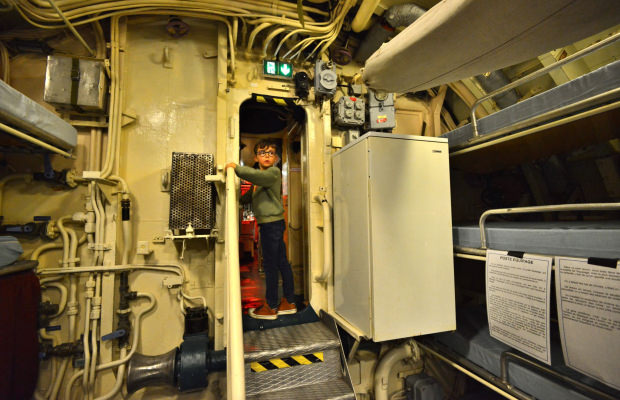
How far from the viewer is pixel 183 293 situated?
243 centimetres

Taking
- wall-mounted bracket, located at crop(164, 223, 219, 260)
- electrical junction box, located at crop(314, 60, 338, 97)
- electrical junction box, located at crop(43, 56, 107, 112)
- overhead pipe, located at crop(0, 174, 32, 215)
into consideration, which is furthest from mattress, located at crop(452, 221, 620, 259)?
overhead pipe, located at crop(0, 174, 32, 215)

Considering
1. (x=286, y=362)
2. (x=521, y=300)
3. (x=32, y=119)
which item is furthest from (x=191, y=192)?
(x=521, y=300)

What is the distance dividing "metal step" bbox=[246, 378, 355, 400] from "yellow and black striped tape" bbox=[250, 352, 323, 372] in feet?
0.52

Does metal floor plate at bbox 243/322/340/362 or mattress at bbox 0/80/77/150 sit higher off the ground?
mattress at bbox 0/80/77/150

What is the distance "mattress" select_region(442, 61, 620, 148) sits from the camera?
1.43m

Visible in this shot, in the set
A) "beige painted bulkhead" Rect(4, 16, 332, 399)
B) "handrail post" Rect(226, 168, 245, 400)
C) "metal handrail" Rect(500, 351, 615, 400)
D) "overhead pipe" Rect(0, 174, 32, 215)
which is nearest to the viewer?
"handrail post" Rect(226, 168, 245, 400)

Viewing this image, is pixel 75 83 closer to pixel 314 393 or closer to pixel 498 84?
pixel 314 393

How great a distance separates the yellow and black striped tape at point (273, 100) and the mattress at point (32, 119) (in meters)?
1.71

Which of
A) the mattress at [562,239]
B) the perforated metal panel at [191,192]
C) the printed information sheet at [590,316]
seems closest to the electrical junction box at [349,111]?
the perforated metal panel at [191,192]

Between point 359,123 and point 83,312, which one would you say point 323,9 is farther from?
point 83,312

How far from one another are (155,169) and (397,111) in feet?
10.6

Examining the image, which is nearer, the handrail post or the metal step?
the handrail post

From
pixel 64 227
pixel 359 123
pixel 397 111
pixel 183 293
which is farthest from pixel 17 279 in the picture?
pixel 397 111

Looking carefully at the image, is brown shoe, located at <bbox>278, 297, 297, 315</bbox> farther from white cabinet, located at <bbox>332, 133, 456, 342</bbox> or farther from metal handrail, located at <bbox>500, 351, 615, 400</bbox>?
metal handrail, located at <bbox>500, 351, 615, 400</bbox>
